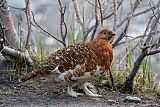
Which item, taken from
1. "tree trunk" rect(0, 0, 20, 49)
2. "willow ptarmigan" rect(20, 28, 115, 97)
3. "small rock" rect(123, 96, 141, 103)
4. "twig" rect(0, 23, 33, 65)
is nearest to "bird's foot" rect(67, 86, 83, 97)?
"willow ptarmigan" rect(20, 28, 115, 97)

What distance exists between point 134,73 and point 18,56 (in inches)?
48.0

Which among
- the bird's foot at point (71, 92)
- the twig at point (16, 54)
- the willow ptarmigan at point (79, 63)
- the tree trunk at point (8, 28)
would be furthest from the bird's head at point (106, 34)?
the tree trunk at point (8, 28)

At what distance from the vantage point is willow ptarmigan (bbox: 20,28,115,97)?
17.5 feet

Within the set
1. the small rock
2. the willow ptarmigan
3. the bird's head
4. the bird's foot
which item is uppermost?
the bird's head

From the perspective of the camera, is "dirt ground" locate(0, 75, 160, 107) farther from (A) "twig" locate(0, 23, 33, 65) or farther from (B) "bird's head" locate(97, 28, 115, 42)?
(B) "bird's head" locate(97, 28, 115, 42)

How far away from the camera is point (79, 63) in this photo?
5379 millimetres

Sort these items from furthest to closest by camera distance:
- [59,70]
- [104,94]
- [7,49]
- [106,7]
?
[106,7]
[7,49]
[104,94]
[59,70]

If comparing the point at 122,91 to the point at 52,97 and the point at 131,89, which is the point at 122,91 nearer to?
the point at 131,89

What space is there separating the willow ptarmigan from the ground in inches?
6.5

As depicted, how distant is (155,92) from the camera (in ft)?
20.3

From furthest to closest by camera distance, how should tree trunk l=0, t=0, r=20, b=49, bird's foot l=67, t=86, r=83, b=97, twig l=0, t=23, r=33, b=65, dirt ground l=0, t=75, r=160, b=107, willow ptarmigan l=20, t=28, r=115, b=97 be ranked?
tree trunk l=0, t=0, r=20, b=49, twig l=0, t=23, r=33, b=65, bird's foot l=67, t=86, r=83, b=97, willow ptarmigan l=20, t=28, r=115, b=97, dirt ground l=0, t=75, r=160, b=107

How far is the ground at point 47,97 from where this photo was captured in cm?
522

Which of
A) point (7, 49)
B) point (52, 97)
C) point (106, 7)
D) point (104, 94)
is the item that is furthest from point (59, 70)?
point (106, 7)

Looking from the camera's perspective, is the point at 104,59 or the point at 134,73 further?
the point at 134,73
